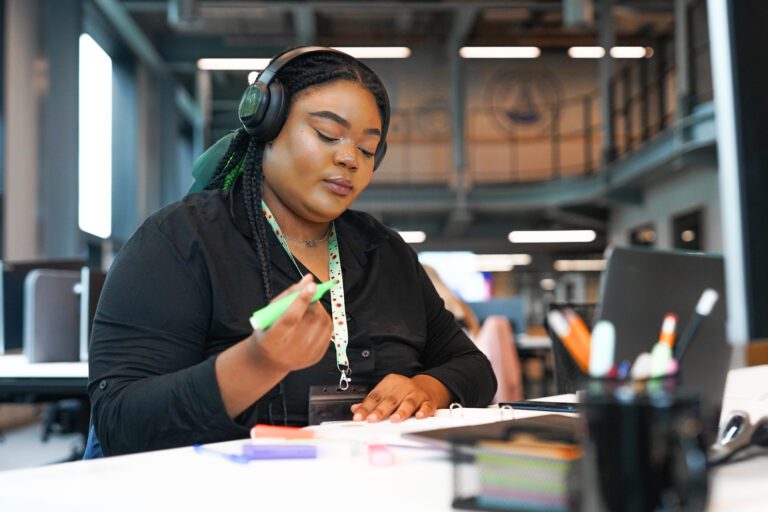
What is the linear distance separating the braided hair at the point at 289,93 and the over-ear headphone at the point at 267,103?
0.01m

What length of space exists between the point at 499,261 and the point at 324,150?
1725 cm

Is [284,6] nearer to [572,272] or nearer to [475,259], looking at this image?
[475,259]

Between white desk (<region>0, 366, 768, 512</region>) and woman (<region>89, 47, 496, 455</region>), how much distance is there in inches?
7.4

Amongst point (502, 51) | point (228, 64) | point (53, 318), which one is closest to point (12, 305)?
point (53, 318)

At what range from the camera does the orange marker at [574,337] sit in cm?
74

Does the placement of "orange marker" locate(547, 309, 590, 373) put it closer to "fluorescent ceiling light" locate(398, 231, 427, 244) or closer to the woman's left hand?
the woman's left hand

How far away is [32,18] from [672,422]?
23.6 feet

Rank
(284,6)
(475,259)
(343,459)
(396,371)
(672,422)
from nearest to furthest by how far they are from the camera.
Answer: (672,422) → (343,459) → (396,371) → (284,6) → (475,259)

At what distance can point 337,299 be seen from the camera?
154 centimetres

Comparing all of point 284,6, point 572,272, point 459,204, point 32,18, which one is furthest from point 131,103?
point 572,272

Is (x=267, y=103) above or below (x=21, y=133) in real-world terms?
below

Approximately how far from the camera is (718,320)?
1.02 metres

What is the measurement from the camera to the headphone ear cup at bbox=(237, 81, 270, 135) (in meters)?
1.53

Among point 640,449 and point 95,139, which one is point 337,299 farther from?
point 95,139
